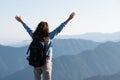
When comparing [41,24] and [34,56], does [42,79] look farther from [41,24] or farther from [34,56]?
[41,24]

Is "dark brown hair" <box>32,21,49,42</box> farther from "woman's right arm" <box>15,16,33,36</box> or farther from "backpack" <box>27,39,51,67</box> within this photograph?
"woman's right arm" <box>15,16,33,36</box>

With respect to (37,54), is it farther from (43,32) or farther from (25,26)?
(25,26)

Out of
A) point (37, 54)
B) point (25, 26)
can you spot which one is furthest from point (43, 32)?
point (25, 26)

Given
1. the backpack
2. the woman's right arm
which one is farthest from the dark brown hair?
the woman's right arm

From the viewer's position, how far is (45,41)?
904 centimetres

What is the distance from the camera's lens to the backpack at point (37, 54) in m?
9.05

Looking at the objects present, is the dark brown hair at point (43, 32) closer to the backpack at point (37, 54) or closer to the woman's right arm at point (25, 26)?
the backpack at point (37, 54)

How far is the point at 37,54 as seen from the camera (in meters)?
9.10

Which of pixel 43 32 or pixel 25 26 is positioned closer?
pixel 43 32

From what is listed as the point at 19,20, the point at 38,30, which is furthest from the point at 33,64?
the point at 19,20

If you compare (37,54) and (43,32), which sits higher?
(43,32)

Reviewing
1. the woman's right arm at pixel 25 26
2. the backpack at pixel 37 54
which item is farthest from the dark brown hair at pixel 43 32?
the woman's right arm at pixel 25 26

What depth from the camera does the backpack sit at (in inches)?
356

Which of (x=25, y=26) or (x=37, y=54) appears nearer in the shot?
(x=37, y=54)
